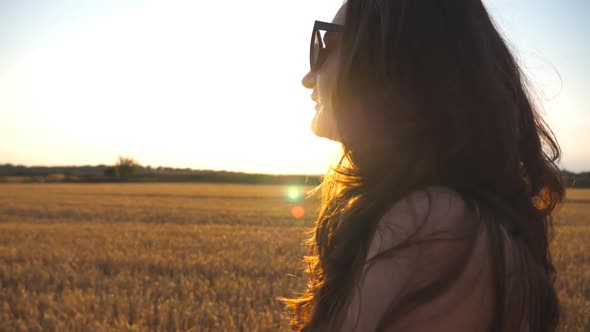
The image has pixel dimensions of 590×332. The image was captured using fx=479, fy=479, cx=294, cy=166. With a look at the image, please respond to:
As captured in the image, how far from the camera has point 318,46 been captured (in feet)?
4.16

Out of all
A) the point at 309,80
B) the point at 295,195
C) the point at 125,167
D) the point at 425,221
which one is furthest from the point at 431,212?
the point at 125,167

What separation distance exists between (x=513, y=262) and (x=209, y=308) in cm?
413

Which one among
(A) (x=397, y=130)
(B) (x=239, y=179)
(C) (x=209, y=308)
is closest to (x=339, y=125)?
(A) (x=397, y=130)

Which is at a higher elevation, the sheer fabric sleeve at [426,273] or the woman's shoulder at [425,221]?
the woman's shoulder at [425,221]

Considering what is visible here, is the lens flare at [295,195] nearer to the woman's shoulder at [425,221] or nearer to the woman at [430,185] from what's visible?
the woman at [430,185]

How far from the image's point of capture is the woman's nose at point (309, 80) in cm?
135

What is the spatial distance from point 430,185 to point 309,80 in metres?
0.55

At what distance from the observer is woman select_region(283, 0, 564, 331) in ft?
2.81

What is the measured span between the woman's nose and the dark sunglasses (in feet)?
0.11

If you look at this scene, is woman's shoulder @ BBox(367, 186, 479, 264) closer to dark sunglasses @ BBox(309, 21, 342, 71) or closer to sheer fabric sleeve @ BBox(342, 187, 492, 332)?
sheer fabric sleeve @ BBox(342, 187, 492, 332)

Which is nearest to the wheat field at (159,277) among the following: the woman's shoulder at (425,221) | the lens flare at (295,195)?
the woman's shoulder at (425,221)

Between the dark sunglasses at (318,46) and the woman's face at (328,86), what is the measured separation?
11mm

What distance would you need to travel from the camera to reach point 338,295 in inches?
39.2

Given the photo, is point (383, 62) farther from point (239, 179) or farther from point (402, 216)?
point (239, 179)
